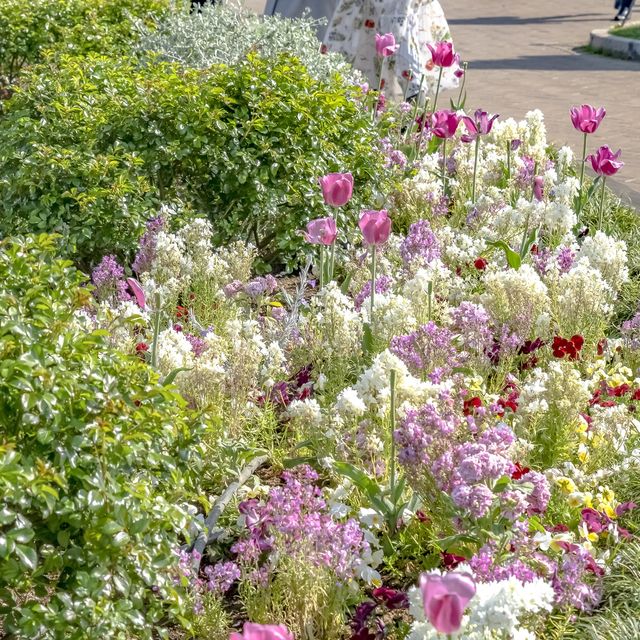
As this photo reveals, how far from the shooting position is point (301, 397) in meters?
4.25

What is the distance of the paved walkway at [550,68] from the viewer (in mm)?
10144

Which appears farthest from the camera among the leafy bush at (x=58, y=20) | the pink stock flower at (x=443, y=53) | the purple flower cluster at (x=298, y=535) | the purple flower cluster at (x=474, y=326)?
the leafy bush at (x=58, y=20)

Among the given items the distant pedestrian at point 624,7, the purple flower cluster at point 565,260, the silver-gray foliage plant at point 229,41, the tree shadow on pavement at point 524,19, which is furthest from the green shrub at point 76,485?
the tree shadow on pavement at point 524,19

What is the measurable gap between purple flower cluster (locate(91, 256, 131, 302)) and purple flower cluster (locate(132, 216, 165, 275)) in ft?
0.31

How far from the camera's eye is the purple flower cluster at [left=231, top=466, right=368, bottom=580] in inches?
117

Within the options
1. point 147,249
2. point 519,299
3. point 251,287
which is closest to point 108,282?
point 147,249

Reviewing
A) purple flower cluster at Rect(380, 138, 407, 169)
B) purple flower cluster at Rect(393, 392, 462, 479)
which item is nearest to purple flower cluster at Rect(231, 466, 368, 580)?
purple flower cluster at Rect(393, 392, 462, 479)

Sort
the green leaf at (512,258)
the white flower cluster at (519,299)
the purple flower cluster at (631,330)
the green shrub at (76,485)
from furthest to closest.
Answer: the green leaf at (512,258) < the purple flower cluster at (631,330) < the white flower cluster at (519,299) < the green shrub at (76,485)

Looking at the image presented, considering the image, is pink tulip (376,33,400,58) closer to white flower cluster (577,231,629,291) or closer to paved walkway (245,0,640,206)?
paved walkway (245,0,640,206)

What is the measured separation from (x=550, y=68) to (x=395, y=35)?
5847 millimetres

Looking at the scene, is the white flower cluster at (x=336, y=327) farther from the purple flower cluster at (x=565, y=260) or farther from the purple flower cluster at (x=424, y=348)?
the purple flower cluster at (x=565, y=260)

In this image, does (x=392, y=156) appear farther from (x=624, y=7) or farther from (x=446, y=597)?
(x=624, y=7)

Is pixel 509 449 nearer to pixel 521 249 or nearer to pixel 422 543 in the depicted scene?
pixel 422 543

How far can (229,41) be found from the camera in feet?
22.6
